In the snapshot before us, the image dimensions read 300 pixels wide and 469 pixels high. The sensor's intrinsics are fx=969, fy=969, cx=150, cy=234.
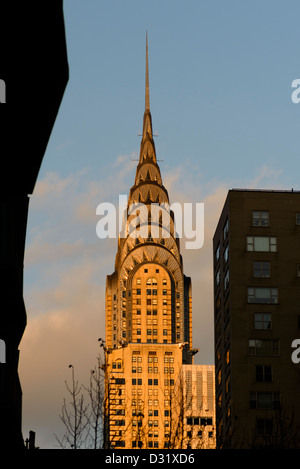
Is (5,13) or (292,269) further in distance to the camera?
(292,269)

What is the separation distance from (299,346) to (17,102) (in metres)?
110

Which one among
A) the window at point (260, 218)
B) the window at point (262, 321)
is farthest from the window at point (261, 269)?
the window at point (262, 321)

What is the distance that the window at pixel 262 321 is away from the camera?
133500 mm

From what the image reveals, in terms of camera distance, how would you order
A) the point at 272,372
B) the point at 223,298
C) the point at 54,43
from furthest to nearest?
the point at 223,298 < the point at 272,372 < the point at 54,43

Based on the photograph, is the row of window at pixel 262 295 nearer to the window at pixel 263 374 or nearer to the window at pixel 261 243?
the window at pixel 261 243

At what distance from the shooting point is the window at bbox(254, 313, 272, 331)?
13350 centimetres

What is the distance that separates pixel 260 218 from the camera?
13850cm

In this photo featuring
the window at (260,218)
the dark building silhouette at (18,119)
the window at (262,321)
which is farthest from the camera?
the window at (260,218)

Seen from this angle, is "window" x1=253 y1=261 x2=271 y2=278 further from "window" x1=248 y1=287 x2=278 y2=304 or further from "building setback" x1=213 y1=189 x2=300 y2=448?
"window" x1=248 y1=287 x2=278 y2=304

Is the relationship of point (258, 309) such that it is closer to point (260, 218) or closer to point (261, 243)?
point (261, 243)

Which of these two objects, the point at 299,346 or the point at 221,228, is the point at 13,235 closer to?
the point at 299,346

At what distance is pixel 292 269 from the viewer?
137m
